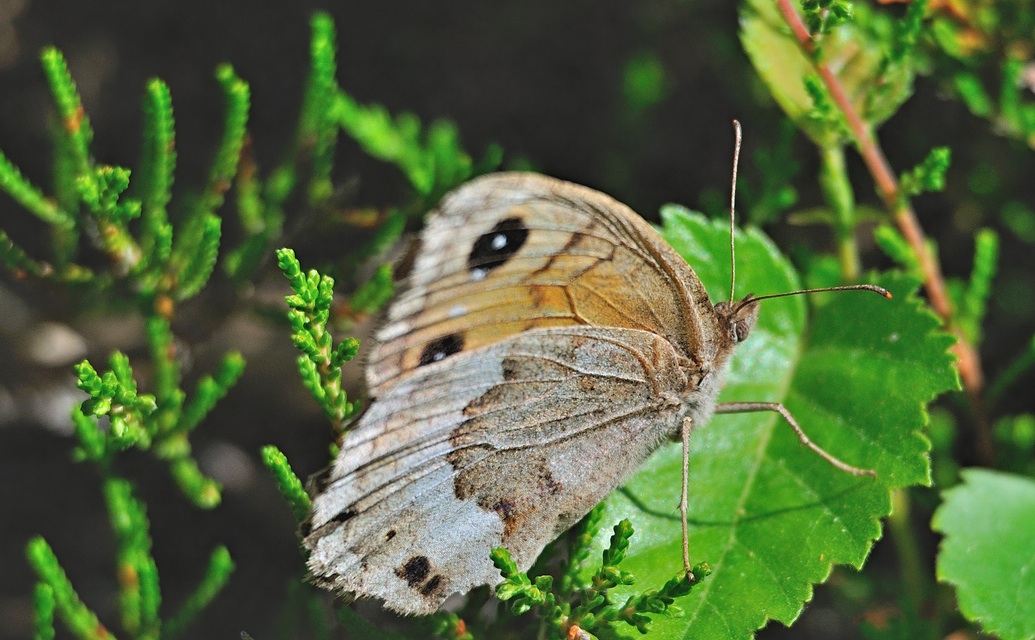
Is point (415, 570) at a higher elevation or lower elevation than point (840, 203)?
lower

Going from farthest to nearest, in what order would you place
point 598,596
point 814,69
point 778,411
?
point 814,69 < point 778,411 < point 598,596

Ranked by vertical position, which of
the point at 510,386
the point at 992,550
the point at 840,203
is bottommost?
the point at 992,550

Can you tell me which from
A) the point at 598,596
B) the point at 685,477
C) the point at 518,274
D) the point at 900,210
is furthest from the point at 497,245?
the point at 900,210

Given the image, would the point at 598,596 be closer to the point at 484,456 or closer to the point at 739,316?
the point at 484,456

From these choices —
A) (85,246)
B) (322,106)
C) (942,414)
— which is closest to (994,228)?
(942,414)

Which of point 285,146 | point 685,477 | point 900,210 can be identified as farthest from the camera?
point 285,146

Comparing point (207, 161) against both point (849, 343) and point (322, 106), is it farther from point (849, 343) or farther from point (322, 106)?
point (849, 343)

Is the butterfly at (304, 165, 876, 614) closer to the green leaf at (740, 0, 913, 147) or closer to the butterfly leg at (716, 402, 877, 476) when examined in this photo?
the butterfly leg at (716, 402, 877, 476)
